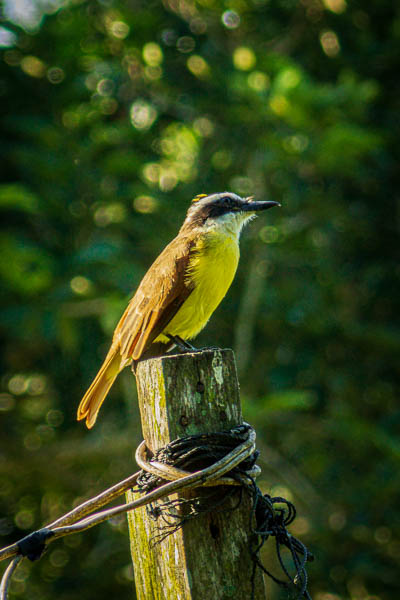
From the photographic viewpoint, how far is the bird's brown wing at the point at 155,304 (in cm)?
342

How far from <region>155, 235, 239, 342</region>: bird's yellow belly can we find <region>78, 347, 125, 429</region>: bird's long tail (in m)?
0.39

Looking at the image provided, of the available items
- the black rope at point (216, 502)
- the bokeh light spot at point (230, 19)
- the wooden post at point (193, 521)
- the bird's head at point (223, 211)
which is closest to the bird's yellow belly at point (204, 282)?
the bird's head at point (223, 211)

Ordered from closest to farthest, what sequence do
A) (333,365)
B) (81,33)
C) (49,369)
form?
(81,33) → (49,369) → (333,365)

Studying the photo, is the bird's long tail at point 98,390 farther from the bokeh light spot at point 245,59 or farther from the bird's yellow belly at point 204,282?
the bokeh light spot at point 245,59

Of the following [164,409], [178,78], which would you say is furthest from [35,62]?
[164,409]

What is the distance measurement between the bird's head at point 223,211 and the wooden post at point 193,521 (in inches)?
86.1

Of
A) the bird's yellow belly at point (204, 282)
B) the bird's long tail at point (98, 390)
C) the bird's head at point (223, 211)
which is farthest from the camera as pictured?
the bird's head at point (223, 211)

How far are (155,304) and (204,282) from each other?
→ 0.30 metres

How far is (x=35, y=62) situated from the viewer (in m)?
6.08

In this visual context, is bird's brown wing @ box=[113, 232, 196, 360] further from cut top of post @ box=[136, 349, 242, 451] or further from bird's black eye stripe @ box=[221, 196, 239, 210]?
cut top of post @ box=[136, 349, 242, 451]

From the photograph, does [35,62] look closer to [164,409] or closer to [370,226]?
[370,226]

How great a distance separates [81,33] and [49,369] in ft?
9.91

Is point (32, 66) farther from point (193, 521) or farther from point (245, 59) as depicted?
point (193, 521)

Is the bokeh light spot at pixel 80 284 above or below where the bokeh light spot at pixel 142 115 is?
below
